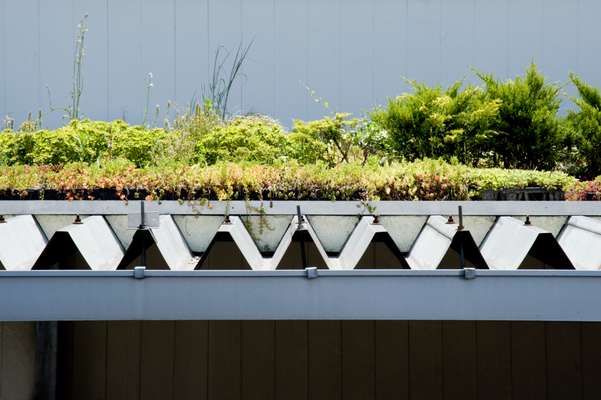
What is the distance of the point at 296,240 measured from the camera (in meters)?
3.23

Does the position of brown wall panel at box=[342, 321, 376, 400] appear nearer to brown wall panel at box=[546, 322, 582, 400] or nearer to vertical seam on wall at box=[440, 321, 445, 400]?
vertical seam on wall at box=[440, 321, 445, 400]

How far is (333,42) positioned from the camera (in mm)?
7836

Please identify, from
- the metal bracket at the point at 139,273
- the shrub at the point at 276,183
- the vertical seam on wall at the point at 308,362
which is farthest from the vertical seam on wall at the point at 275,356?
the metal bracket at the point at 139,273

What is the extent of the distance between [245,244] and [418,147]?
3.53m

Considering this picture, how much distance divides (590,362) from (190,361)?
132 inches

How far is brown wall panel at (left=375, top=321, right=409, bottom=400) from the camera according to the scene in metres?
4.89

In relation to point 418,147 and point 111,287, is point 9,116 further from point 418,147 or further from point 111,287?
point 111,287

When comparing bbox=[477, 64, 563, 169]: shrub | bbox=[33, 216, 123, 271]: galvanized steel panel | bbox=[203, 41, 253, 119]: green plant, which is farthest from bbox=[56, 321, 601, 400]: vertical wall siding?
bbox=[203, 41, 253, 119]: green plant

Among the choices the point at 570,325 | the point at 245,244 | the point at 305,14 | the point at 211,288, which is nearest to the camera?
the point at 211,288

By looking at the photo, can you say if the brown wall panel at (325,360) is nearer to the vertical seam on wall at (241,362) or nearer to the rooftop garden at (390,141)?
the vertical seam on wall at (241,362)

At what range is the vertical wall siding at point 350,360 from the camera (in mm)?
4844

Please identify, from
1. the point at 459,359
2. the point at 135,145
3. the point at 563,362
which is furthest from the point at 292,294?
the point at 135,145

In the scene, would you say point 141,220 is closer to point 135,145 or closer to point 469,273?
point 469,273

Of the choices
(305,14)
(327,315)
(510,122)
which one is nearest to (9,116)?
(305,14)
